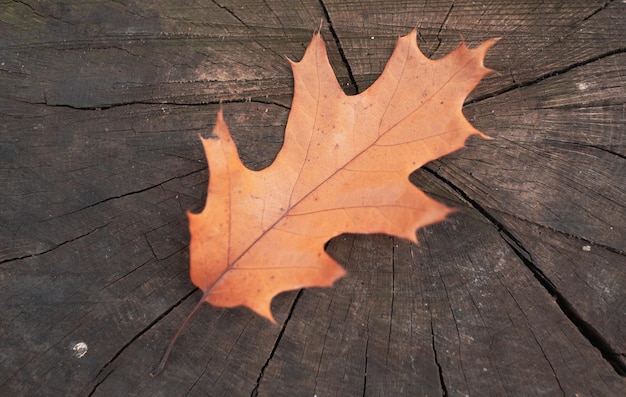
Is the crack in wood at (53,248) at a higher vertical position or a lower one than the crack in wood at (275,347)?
higher

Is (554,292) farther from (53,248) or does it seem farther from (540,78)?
(53,248)

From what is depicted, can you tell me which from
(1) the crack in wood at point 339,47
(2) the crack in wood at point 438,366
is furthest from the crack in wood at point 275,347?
(1) the crack in wood at point 339,47

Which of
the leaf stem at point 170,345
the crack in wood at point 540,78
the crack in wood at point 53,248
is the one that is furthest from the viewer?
the crack in wood at point 540,78

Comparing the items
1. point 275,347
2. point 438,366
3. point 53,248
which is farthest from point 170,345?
point 438,366

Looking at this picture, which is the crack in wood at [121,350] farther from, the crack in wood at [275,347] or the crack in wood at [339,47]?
the crack in wood at [339,47]

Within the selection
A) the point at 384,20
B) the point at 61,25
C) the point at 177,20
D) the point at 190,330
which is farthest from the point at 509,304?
the point at 61,25

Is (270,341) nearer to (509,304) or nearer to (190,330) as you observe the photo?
(190,330)
